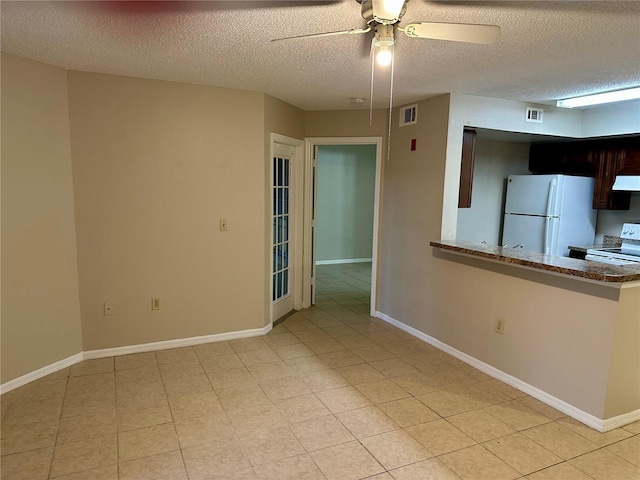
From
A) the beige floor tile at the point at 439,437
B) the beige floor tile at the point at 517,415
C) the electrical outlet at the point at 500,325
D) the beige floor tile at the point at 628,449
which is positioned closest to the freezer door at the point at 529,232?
the electrical outlet at the point at 500,325

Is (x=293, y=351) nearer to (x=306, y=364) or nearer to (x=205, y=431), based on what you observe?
(x=306, y=364)

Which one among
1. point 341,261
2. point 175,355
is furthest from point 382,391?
point 341,261

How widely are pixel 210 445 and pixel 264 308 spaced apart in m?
1.82

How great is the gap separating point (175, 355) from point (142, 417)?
0.97 m

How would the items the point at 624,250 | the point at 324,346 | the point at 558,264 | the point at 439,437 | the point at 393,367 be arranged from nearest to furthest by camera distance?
the point at 439,437, the point at 558,264, the point at 393,367, the point at 324,346, the point at 624,250

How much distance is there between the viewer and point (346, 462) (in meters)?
2.17

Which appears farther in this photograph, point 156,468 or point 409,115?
point 409,115

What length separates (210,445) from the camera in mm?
2283

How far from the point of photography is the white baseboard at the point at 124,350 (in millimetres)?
2916

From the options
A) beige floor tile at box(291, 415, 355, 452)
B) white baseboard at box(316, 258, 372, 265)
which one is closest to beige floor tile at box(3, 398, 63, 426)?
beige floor tile at box(291, 415, 355, 452)

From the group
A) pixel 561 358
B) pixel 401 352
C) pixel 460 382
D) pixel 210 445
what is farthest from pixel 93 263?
pixel 561 358

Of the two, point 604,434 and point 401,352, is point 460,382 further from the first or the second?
point 604,434

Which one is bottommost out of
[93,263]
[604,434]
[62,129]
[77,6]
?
[604,434]

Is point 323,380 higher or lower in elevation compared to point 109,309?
lower
